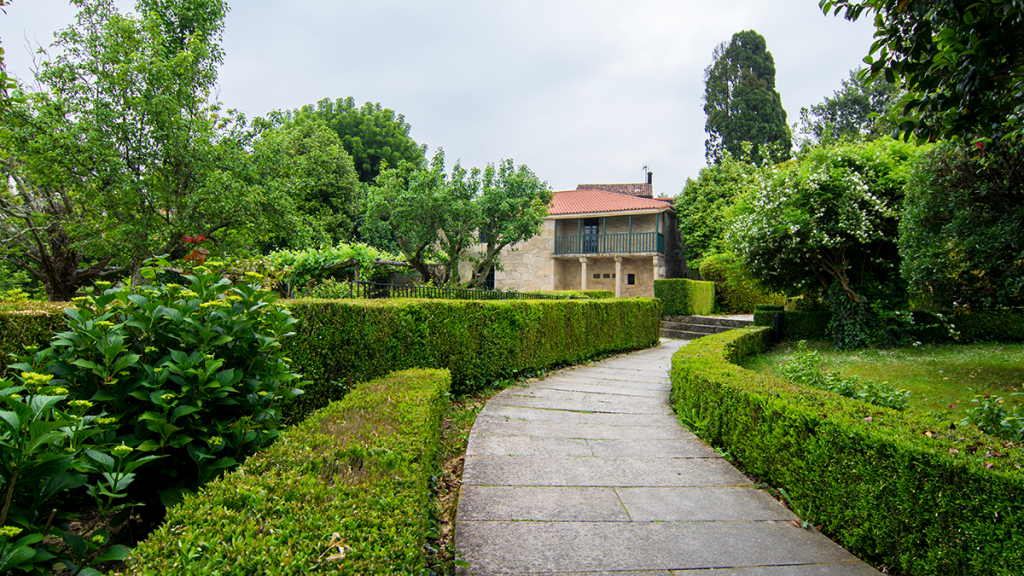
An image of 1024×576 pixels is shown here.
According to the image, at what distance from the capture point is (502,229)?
15.2m

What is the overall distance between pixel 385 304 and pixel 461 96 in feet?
38.0

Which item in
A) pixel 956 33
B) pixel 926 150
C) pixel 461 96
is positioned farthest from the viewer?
pixel 461 96

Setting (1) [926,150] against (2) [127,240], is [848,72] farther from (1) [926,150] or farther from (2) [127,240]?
(2) [127,240]

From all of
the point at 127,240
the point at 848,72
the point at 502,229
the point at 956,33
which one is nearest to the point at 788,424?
the point at 956,33

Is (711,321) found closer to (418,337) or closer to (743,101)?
(418,337)

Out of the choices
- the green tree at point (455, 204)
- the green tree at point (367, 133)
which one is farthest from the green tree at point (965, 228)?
the green tree at point (367, 133)

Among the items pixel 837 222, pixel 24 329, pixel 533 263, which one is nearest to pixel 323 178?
pixel 533 263

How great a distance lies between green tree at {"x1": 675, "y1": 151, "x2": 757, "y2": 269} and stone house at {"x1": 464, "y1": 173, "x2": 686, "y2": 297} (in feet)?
3.38

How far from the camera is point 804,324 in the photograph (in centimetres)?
1323

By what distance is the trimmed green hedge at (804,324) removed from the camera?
42.9 feet

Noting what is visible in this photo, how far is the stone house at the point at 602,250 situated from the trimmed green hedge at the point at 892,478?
71.3 ft

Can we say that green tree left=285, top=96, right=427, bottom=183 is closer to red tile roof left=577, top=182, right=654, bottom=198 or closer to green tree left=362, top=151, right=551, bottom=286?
red tile roof left=577, top=182, right=654, bottom=198

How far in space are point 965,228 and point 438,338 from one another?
7.96 metres

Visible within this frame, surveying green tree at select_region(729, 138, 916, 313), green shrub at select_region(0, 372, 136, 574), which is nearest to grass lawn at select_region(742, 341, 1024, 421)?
green tree at select_region(729, 138, 916, 313)
